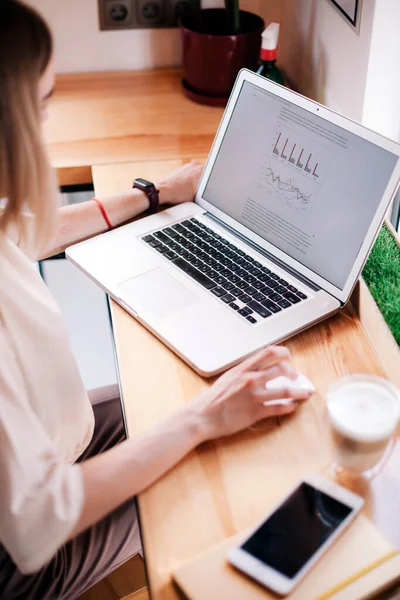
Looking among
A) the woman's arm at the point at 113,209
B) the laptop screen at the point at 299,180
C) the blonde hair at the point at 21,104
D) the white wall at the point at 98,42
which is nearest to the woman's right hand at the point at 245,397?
the laptop screen at the point at 299,180

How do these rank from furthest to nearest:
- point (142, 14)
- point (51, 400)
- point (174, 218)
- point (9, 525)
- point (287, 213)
A: point (142, 14)
point (174, 218)
point (287, 213)
point (51, 400)
point (9, 525)

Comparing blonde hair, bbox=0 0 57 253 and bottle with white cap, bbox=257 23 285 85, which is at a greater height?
blonde hair, bbox=0 0 57 253

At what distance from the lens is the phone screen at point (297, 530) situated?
0.69 m

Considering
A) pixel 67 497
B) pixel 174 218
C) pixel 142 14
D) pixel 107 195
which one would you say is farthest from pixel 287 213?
pixel 142 14

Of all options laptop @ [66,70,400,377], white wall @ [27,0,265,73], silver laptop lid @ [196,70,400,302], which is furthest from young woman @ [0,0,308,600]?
white wall @ [27,0,265,73]

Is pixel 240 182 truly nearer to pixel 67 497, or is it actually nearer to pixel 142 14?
pixel 67 497

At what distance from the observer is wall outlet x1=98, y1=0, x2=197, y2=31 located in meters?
1.72

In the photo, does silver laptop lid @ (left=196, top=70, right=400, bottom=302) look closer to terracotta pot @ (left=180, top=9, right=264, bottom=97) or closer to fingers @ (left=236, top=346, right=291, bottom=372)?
fingers @ (left=236, top=346, right=291, bottom=372)

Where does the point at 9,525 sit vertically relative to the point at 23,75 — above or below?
below

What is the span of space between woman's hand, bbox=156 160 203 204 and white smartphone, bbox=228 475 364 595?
0.65 m

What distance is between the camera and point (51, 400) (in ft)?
2.96

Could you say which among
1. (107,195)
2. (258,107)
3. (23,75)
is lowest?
(107,195)

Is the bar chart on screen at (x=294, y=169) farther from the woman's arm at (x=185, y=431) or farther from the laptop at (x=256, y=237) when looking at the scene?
the woman's arm at (x=185, y=431)

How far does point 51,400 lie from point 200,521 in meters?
0.27
